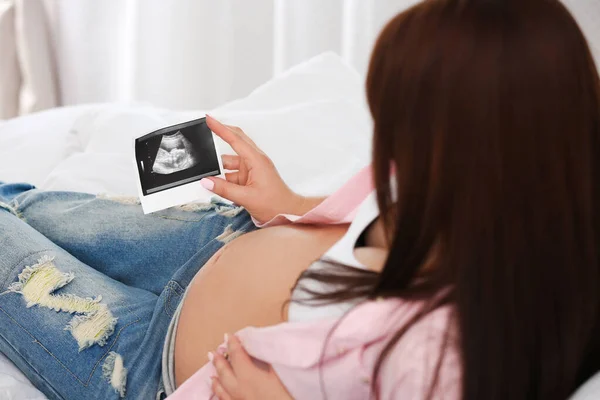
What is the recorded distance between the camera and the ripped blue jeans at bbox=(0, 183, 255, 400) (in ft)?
3.10

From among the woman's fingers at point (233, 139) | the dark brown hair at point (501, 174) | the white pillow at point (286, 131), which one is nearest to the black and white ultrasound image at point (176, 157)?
the woman's fingers at point (233, 139)

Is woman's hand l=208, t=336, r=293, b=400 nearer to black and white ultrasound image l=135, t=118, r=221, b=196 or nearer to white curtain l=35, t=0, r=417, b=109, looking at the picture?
black and white ultrasound image l=135, t=118, r=221, b=196

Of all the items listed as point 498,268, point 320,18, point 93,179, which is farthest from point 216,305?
point 320,18

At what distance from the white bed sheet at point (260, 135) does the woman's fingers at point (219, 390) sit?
23.5 inches

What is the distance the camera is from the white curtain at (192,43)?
2430 mm

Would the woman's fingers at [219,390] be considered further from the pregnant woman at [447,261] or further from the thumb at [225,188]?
the thumb at [225,188]

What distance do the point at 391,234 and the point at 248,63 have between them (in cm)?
197

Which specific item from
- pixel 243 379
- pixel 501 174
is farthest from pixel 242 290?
pixel 501 174

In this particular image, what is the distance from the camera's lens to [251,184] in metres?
1.12

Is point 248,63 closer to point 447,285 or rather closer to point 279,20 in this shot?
point 279,20

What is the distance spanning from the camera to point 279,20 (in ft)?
8.26

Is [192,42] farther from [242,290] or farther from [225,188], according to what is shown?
[242,290]

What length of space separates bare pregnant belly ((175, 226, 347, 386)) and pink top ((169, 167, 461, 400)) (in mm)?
70

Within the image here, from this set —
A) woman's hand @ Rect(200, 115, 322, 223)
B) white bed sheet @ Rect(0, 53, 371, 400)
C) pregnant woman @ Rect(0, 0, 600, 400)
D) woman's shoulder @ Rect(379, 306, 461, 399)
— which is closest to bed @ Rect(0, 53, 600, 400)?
white bed sheet @ Rect(0, 53, 371, 400)
